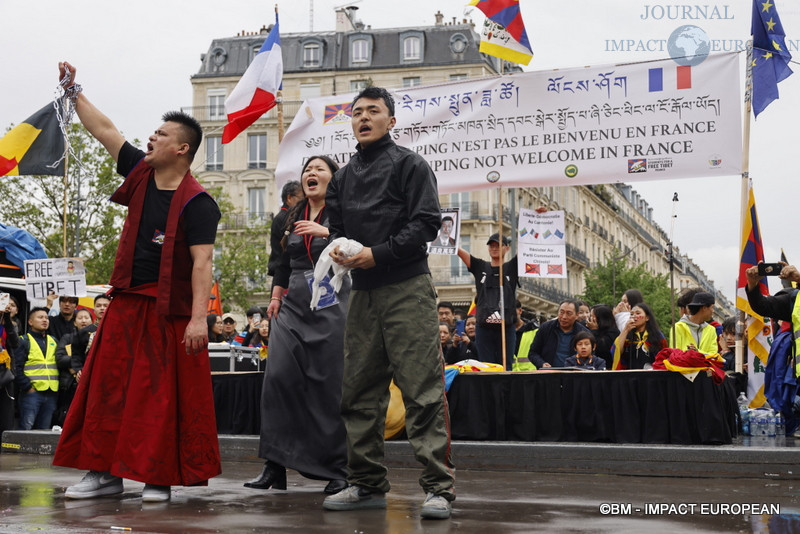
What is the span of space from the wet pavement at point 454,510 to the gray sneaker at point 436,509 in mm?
50

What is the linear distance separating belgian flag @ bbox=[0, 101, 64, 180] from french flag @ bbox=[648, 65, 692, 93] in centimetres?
623

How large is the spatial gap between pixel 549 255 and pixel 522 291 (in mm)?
48903

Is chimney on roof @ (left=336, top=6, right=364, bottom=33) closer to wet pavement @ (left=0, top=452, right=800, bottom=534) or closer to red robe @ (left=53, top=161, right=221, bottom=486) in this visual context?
wet pavement @ (left=0, top=452, right=800, bottom=534)

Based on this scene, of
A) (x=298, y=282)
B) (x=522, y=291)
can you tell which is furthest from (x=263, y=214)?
(x=298, y=282)

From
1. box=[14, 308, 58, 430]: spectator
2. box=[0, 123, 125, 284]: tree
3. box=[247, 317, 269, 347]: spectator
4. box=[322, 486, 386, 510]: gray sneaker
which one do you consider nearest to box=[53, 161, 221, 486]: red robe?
box=[322, 486, 386, 510]: gray sneaker

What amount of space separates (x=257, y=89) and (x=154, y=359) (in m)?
8.18

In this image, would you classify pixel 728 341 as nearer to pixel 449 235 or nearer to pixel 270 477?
pixel 449 235

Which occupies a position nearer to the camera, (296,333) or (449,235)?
(296,333)

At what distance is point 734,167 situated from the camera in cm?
968

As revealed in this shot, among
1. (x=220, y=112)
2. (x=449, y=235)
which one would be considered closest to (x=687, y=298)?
(x=449, y=235)

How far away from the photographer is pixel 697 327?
10344 millimetres

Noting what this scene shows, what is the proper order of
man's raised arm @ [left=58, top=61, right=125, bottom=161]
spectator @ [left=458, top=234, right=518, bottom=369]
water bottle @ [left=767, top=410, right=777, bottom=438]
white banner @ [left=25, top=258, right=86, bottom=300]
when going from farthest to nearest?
white banner @ [left=25, top=258, right=86, bottom=300]
spectator @ [left=458, top=234, right=518, bottom=369]
water bottle @ [left=767, top=410, right=777, bottom=438]
man's raised arm @ [left=58, top=61, right=125, bottom=161]

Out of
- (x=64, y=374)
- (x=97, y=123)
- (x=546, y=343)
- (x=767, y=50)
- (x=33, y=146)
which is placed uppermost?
(x=767, y=50)

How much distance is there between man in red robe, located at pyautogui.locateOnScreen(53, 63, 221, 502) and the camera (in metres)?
5.05
